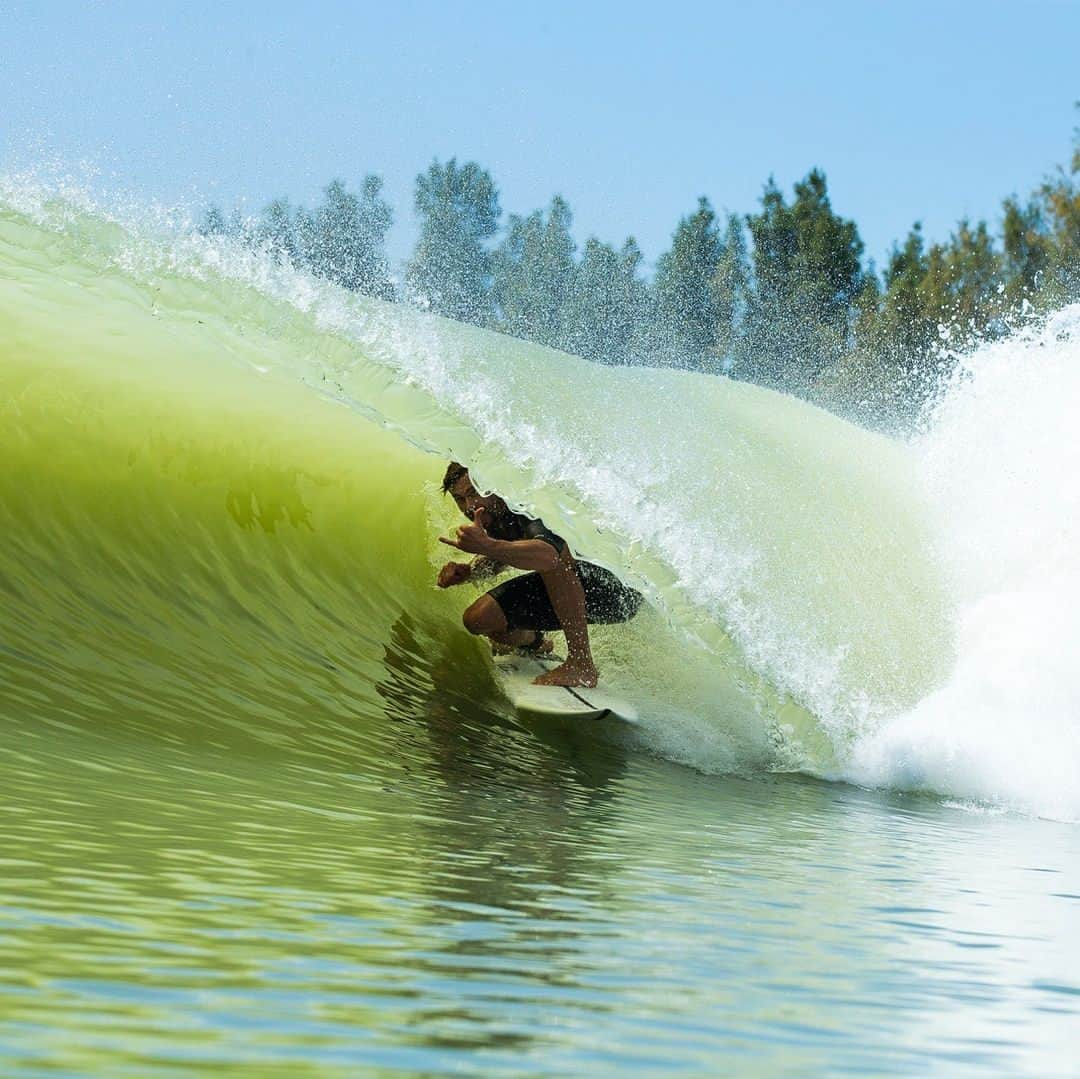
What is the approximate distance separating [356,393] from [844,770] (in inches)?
76.9

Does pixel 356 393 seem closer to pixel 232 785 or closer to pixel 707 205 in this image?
pixel 232 785

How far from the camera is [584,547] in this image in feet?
15.6

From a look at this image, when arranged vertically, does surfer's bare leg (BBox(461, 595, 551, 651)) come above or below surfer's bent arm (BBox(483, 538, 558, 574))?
below

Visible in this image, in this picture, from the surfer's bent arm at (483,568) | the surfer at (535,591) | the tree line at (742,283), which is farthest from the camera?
the tree line at (742,283)

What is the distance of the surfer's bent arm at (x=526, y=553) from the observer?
4.84 metres

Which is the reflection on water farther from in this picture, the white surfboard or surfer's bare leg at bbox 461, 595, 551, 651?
surfer's bare leg at bbox 461, 595, 551, 651

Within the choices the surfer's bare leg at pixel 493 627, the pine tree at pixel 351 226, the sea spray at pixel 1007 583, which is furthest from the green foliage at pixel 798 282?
the surfer's bare leg at pixel 493 627

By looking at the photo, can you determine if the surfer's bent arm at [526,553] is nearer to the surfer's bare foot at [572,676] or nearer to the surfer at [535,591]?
the surfer at [535,591]

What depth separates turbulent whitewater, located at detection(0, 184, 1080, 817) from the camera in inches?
185

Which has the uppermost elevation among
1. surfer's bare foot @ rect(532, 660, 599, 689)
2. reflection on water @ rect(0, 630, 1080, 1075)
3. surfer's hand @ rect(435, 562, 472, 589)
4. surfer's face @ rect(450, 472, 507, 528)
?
surfer's face @ rect(450, 472, 507, 528)

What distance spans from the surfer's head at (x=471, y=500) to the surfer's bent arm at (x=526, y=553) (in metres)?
0.11

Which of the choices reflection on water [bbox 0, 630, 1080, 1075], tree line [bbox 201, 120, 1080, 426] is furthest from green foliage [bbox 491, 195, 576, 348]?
reflection on water [bbox 0, 630, 1080, 1075]

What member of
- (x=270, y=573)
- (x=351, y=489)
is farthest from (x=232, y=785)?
(x=351, y=489)

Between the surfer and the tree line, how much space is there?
62.2ft
